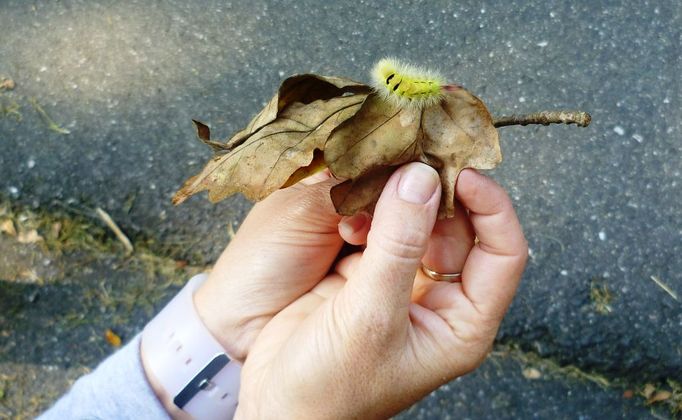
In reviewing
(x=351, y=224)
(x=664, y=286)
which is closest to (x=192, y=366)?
(x=351, y=224)

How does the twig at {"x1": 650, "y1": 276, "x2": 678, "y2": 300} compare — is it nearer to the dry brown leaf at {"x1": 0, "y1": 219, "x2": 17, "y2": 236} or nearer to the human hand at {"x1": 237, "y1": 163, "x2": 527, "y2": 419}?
the human hand at {"x1": 237, "y1": 163, "x2": 527, "y2": 419}

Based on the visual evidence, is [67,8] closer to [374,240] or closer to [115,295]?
[115,295]

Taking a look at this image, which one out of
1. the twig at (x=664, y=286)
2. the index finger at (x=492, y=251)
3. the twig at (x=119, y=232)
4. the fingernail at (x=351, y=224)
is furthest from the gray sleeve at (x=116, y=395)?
the twig at (x=664, y=286)

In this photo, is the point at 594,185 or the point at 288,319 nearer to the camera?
the point at 288,319

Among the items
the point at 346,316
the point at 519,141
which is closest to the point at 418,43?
the point at 519,141

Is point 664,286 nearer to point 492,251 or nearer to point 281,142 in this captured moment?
point 492,251

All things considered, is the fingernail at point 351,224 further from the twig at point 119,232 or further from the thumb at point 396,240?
the twig at point 119,232

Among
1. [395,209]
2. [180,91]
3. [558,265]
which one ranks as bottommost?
[558,265]
